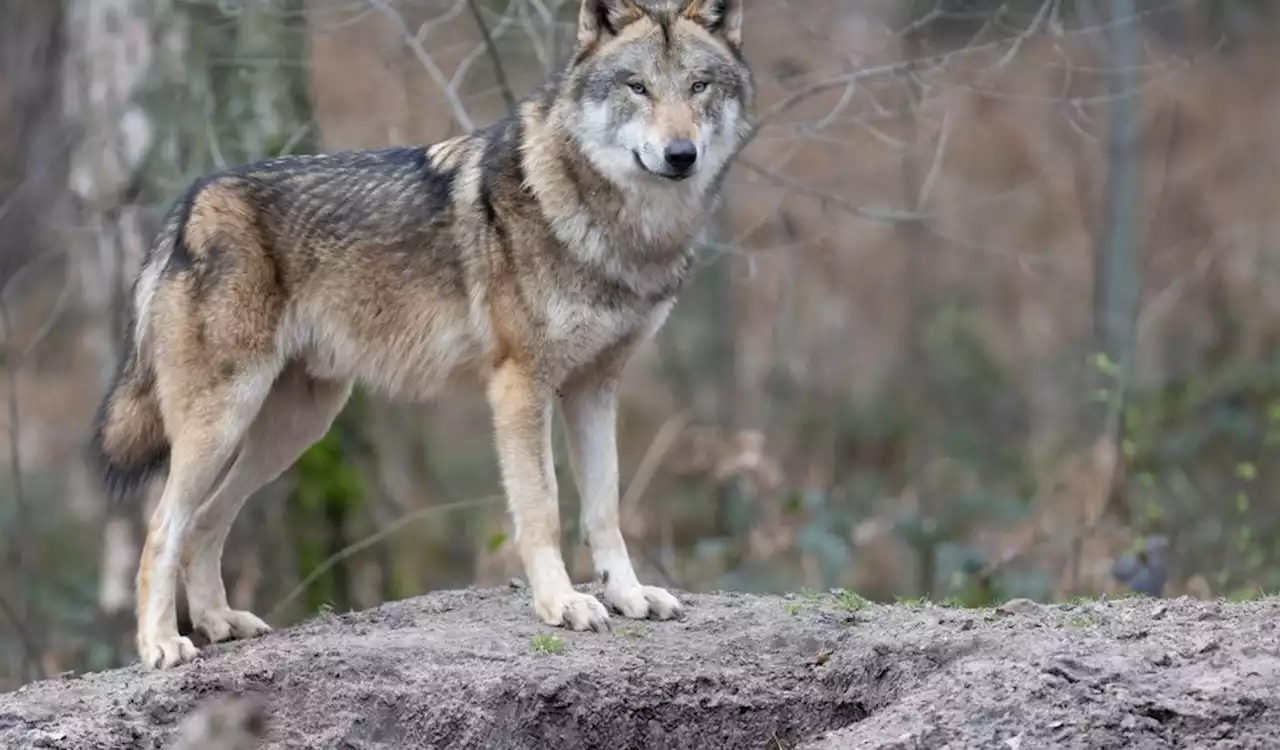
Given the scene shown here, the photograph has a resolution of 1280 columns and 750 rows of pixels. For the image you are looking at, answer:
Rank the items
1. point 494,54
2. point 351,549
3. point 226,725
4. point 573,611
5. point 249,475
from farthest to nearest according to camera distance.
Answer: point 351,549 < point 494,54 < point 249,475 < point 573,611 < point 226,725

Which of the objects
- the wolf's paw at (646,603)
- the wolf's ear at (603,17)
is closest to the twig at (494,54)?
the wolf's ear at (603,17)

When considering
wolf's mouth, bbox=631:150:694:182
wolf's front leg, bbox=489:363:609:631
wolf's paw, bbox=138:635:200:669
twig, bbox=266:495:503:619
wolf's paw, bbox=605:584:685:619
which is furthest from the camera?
twig, bbox=266:495:503:619

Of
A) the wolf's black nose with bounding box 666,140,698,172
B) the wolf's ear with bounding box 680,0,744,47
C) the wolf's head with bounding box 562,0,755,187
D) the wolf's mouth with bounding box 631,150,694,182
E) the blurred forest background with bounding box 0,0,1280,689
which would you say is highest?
the wolf's ear with bounding box 680,0,744,47

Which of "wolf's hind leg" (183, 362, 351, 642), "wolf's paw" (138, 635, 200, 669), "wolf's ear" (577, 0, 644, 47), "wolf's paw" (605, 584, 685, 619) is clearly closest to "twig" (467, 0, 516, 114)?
"wolf's ear" (577, 0, 644, 47)

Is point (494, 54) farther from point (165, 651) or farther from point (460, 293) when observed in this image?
point (165, 651)

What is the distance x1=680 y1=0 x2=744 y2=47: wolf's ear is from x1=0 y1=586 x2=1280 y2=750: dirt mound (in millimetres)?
2210

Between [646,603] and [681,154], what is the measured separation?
5.46ft

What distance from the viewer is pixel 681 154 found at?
509 cm

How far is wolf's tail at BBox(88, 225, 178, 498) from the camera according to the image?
19.1 ft

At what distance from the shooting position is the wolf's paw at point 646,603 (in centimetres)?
550

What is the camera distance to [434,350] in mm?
5758

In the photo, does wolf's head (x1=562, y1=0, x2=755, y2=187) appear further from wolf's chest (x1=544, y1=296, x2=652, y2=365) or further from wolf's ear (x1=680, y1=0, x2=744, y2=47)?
wolf's chest (x1=544, y1=296, x2=652, y2=365)

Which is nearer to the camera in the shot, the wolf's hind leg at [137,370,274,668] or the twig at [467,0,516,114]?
the wolf's hind leg at [137,370,274,668]

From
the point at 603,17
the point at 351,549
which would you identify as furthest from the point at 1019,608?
the point at 351,549
